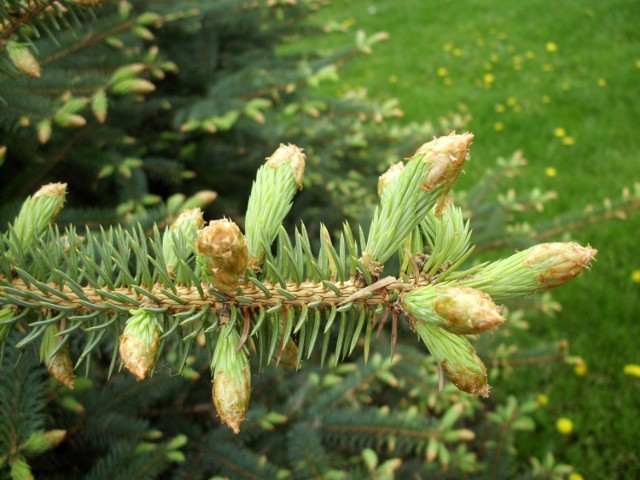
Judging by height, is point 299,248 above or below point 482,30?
above

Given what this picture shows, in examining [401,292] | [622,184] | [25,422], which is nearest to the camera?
[401,292]

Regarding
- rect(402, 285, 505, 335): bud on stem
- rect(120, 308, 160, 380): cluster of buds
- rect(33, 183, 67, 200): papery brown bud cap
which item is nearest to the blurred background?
rect(33, 183, 67, 200): papery brown bud cap

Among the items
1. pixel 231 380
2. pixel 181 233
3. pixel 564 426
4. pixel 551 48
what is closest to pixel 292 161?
pixel 181 233

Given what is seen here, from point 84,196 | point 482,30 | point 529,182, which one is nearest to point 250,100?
point 84,196

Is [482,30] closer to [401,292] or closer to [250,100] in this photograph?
[250,100]

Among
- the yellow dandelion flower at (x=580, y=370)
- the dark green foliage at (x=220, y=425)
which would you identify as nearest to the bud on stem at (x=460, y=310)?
the dark green foliage at (x=220, y=425)

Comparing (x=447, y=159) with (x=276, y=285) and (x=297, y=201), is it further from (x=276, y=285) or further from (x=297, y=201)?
(x=297, y=201)

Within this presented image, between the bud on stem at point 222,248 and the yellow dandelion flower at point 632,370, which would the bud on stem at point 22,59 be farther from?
the yellow dandelion flower at point 632,370

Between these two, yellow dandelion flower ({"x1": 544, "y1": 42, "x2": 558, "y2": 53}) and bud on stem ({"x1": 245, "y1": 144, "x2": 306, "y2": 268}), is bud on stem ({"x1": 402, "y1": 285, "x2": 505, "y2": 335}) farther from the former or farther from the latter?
yellow dandelion flower ({"x1": 544, "y1": 42, "x2": 558, "y2": 53})

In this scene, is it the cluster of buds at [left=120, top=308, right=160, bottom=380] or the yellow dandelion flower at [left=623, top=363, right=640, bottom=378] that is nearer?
the cluster of buds at [left=120, top=308, right=160, bottom=380]
